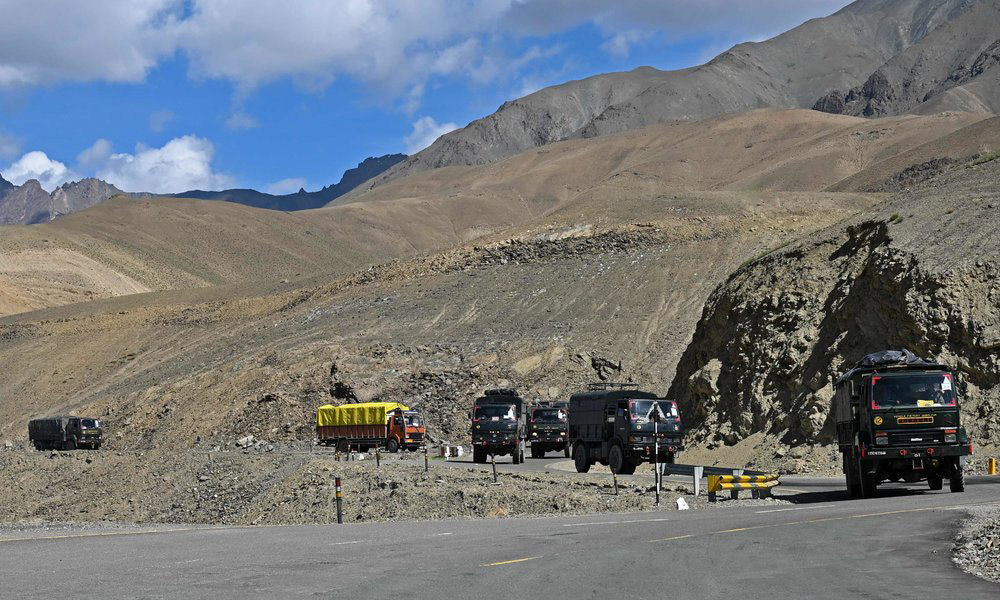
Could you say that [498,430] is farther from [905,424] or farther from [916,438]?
[916,438]

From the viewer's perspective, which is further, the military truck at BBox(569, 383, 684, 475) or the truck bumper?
the military truck at BBox(569, 383, 684, 475)

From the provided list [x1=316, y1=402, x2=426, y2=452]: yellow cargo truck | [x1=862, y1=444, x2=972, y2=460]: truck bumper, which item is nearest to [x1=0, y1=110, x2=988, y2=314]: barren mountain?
[x1=316, y1=402, x2=426, y2=452]: yellow cargo truck

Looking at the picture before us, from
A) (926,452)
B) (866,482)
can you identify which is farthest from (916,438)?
(866,482)

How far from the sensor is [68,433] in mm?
62938

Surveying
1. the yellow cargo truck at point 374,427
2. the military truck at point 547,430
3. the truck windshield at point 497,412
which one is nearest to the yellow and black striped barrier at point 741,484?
the truck windshield at point 497,412

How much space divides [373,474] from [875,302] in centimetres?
1691

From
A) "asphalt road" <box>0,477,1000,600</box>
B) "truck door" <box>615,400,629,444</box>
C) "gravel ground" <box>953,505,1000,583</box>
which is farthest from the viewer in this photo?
"truck door" <box>615,400,629,444</box>

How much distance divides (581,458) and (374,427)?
20.2 m

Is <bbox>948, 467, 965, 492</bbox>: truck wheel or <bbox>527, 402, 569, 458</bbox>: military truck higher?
<bbox>527, 402, 569, 458</bbox>: military truck

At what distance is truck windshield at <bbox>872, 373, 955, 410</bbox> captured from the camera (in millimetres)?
23469

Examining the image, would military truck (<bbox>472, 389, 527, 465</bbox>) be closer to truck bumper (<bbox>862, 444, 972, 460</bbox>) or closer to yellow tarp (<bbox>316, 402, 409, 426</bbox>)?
yellow tarp (<bbox>316, 402, 409, 426</bbox>)

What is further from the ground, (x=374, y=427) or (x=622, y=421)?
(x=374, y=427)

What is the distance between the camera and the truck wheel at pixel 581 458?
1460 inches

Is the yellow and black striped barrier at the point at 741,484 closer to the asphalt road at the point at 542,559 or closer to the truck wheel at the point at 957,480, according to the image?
the asphalt road at the point at 542,559
